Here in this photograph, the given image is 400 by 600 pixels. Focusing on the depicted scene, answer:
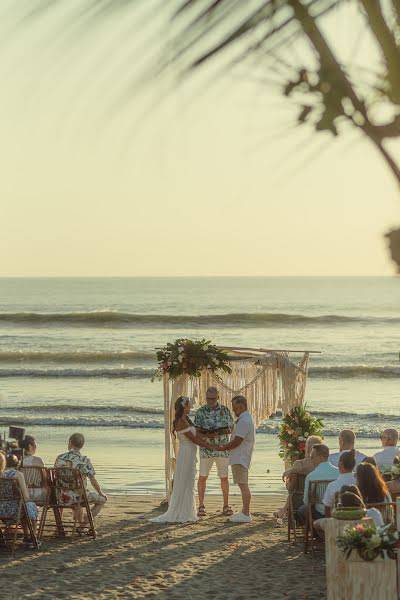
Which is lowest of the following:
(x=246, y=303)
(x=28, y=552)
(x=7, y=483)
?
(x=28, y=552)

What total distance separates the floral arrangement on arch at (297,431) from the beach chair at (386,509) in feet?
10.6

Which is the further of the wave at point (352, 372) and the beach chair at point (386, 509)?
the wave at point (352, 372)

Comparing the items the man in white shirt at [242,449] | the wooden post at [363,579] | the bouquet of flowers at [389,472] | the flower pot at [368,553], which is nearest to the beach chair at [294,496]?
the bouquet of flowers at [389,472]

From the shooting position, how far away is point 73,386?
1410 inches

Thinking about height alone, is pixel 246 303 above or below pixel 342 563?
above

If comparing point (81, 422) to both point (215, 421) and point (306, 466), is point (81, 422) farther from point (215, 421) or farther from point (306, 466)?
point (306, 466)

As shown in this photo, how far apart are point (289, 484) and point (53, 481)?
2253 mm

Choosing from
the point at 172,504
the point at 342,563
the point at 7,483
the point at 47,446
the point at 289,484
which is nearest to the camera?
the point at 342,563

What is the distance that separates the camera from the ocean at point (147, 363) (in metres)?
21.6

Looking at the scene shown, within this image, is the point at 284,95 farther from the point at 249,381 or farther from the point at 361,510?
the point at 249,381

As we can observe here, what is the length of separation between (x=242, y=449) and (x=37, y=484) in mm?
2356

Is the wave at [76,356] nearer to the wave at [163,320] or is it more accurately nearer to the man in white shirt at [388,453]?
the wave at [163,320]

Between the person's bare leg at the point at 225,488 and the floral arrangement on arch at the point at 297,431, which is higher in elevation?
the floral arrangement on arch at the point at 297,431

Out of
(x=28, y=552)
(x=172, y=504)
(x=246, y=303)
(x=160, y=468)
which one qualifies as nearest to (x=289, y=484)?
(x=172, y=504)
